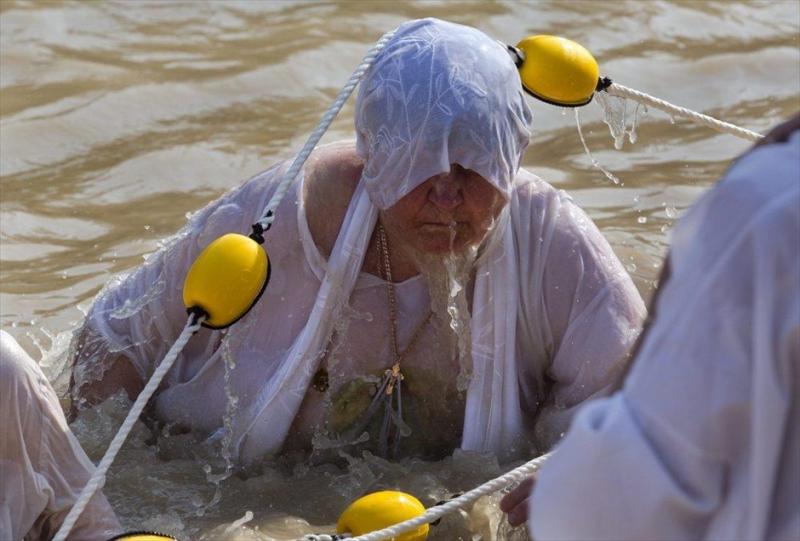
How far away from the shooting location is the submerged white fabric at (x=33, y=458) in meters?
2.75

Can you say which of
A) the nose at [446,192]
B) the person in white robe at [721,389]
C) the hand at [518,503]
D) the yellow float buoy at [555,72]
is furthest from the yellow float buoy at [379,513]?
the person in white robe at [721,389]

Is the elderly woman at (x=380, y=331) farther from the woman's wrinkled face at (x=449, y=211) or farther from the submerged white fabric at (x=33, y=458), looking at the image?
the submerged white fabric at (x=33, y=458)

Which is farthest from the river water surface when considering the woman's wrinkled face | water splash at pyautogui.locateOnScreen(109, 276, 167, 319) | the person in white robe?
the person in white robe

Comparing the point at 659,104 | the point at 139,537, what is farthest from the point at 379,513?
the point at 659,104

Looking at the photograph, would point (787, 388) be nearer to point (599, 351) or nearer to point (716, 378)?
point (716, 378)

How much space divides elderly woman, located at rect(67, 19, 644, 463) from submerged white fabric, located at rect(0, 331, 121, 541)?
1013 mm

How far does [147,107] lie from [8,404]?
12.5 feet

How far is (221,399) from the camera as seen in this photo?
13.0 ft

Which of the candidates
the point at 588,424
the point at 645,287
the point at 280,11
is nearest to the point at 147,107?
the point at 280,11

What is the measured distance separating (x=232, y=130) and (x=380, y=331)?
254 cm

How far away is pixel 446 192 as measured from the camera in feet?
11.8

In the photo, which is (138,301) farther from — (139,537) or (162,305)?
(139,537)

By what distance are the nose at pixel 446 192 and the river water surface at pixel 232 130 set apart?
2.21 feet

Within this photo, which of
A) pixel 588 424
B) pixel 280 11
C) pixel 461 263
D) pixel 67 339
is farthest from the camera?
pixel 280 11
